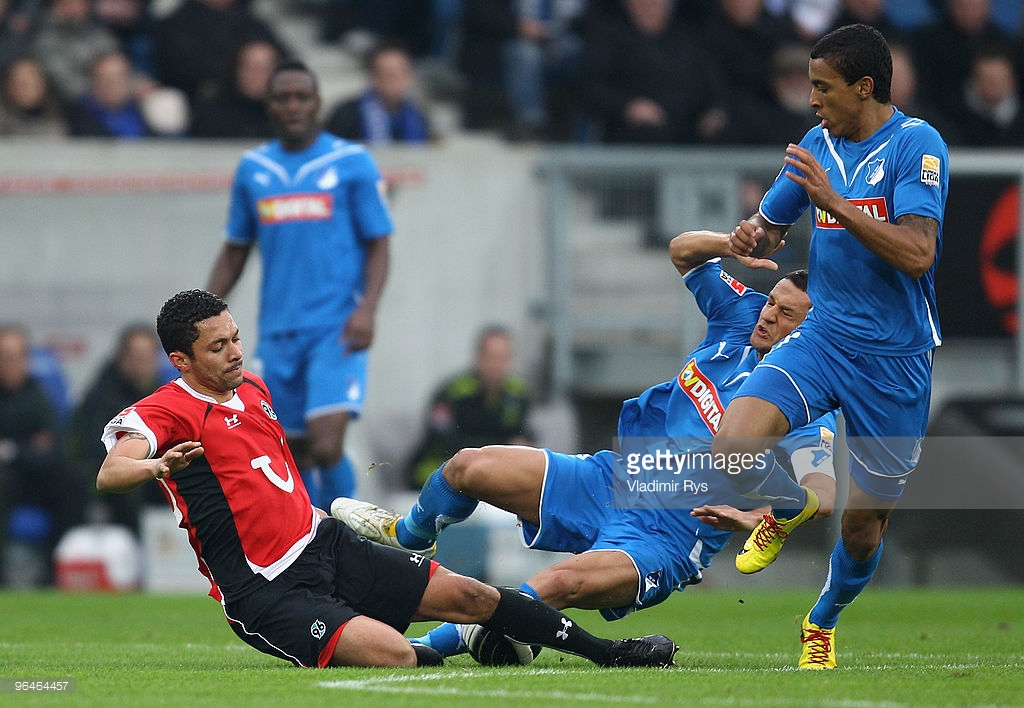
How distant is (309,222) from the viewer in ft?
30.3

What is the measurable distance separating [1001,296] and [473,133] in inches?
180

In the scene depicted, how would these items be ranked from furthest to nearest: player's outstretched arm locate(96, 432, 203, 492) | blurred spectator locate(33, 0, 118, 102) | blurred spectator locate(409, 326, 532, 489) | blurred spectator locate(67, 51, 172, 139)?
1. blurred spectator locate(33, 0, 118, 102)
2. blurred spectator locate(67, 51, 172, 139)
3. blurred spectator locate(409, 326, 532, 489)
4. player's outstretched arm locate(96, 432, 203, 492)

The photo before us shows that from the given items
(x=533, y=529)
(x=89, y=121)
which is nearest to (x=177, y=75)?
(x=89, y=121)

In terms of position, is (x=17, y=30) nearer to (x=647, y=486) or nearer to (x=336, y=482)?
(x=336, y=482)

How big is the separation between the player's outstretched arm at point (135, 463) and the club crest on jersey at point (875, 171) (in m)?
2.74

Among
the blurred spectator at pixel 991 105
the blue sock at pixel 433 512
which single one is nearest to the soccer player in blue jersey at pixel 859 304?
the blue sock at pixel 433 512

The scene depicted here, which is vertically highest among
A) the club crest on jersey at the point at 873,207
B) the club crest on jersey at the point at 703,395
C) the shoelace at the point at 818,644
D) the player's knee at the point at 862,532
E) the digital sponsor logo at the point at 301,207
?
the club crest on jersey at the point at 873,207

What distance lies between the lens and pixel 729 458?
6344 millimetres

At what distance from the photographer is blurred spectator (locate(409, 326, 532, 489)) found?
Result: 38.5 ft

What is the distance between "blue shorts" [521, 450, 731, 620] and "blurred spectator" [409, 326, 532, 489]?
15.2 ft

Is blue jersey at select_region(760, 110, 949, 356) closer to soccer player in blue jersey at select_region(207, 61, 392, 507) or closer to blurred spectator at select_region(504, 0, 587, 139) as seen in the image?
soccer player in blue jersey at select_region(207, 61, 392, 507)

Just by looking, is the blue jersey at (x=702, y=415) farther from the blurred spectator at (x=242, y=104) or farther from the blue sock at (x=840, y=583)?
the blurred spectator at (x=242, y=104)

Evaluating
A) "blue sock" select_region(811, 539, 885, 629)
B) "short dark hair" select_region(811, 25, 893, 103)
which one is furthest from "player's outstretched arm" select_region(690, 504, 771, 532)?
"short dark hair" select_region(811, 25, 893, 103)

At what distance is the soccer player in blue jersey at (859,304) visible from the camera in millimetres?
6234
